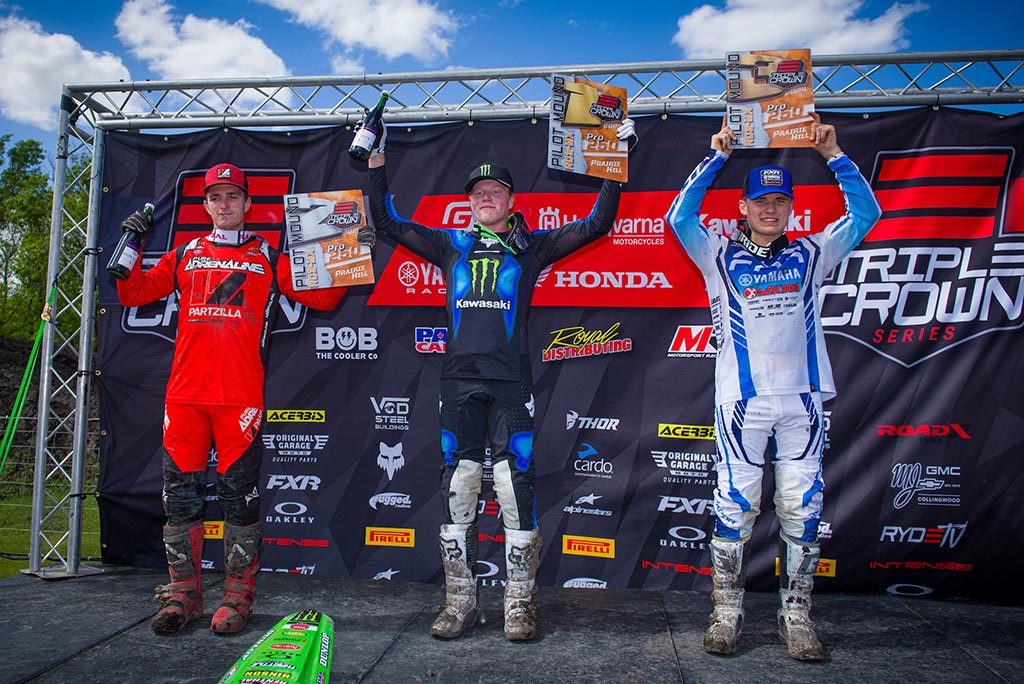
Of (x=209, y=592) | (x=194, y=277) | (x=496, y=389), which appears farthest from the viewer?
(x=209, y=592)

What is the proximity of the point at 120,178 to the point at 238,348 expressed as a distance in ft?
7.11

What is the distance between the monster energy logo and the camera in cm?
352

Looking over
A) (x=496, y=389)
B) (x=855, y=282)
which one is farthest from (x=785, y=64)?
(x=496, y=389)

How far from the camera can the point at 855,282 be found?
165 inches

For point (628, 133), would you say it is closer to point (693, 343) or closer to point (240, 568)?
point (693, 343)

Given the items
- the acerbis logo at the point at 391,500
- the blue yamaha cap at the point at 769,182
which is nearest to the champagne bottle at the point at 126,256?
the acerbis logo at the point at 391,500

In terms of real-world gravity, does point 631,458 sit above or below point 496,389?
below

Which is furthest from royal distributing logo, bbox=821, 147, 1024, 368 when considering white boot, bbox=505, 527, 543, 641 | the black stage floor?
white boot, bbox=505, 527, 543, 641

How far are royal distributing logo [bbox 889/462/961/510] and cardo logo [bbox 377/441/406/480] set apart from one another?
313cm

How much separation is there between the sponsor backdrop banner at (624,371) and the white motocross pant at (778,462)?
1.01m

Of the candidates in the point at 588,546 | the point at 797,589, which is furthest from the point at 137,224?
the point at 797,589

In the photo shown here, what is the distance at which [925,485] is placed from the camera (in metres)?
4.11

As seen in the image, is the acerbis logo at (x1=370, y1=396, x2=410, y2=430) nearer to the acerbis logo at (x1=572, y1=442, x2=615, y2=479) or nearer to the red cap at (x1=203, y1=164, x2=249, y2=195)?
the acerbis logo at (x1=572, y1=442, x2=615, y2=479)

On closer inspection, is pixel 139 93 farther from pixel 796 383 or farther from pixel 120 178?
pixel 796 383
